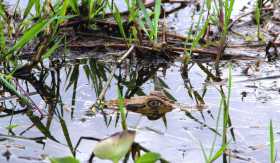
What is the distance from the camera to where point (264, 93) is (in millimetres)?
1962

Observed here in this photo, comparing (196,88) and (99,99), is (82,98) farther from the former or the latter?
(196,88)

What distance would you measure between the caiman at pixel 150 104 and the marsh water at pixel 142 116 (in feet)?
0.11

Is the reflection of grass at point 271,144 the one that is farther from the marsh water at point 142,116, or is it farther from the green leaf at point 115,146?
the green leaf at point 115,146

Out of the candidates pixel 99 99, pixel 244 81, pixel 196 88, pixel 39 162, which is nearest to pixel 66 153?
pixel 39 162

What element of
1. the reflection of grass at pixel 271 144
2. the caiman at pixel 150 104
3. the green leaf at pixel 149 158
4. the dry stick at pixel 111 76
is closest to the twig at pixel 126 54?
the dry stick at pixel 111 76

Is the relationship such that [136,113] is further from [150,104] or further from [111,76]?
[111,76]

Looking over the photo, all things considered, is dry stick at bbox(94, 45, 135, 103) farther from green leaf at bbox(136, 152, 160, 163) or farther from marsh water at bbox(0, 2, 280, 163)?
green leaf at bbox(136, 152, 160, 163)

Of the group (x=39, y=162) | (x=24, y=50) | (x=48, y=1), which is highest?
(x=48, y=1)

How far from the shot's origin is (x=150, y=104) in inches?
73.2

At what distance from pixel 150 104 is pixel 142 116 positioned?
0.28ft

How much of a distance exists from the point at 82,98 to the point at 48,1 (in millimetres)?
442

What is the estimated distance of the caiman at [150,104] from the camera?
182 centimetres

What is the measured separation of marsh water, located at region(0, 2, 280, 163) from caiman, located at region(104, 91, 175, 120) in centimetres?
3

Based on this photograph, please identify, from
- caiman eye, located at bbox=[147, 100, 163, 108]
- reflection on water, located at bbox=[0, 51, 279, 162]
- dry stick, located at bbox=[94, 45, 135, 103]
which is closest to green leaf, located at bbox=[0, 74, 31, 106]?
reflection on water, located at bbox=[0, 51, 279, 162]
